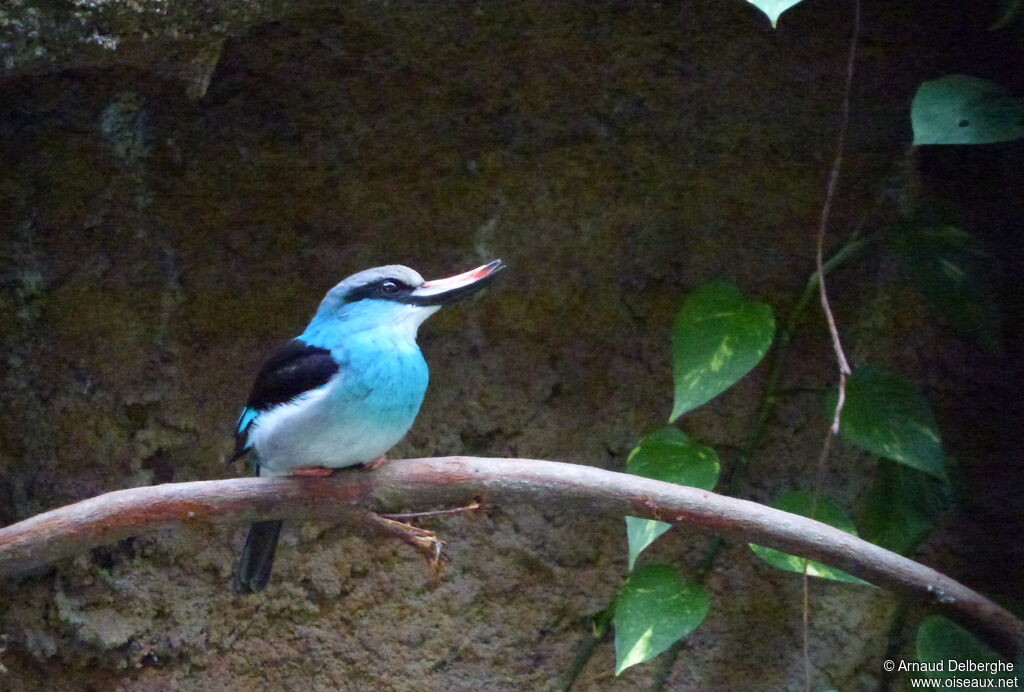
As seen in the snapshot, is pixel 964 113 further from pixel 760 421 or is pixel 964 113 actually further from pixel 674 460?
pixel 674 460

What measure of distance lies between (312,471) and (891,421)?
1.55 m

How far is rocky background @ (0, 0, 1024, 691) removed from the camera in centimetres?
A: 293

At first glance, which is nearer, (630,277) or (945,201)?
(945,201)

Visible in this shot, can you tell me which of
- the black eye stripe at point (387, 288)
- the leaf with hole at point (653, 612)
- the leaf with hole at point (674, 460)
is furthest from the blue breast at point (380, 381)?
the leaf with hole at point (653, 612)

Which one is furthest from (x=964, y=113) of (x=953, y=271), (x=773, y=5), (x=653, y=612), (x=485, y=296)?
(x=653, y=612)

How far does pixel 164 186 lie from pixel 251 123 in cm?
31

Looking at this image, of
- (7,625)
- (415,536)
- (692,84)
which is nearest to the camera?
(415,536)

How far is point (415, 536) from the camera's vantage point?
7.29 feet

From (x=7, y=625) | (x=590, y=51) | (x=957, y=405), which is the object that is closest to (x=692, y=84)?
(x=590, y=51)

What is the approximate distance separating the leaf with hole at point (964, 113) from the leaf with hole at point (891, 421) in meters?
0.66

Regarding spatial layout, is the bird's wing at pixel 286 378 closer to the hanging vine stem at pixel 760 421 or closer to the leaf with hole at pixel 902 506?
the hanging vine stem at pixel 760 421

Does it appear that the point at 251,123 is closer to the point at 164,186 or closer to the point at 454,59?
the point at 164,186

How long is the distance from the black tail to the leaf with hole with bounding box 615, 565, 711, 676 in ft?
3.04

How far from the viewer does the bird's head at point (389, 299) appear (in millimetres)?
2484
